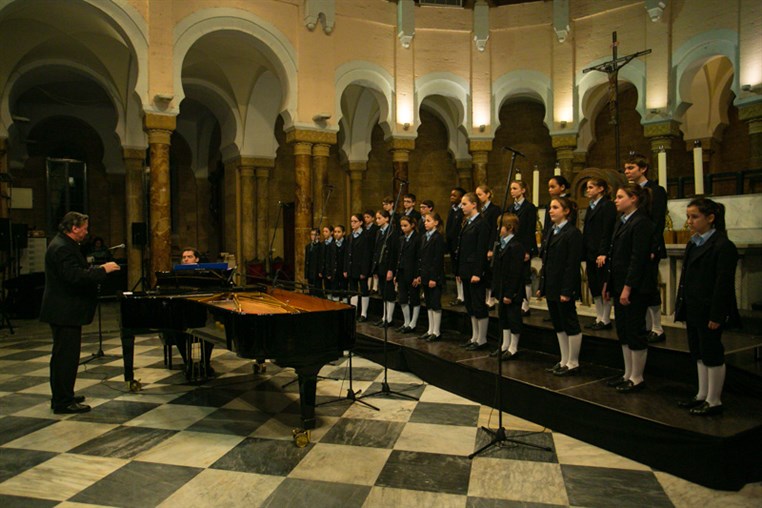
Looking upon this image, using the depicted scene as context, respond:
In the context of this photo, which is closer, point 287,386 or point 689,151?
point 287,386

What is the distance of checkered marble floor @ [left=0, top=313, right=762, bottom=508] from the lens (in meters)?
3.25

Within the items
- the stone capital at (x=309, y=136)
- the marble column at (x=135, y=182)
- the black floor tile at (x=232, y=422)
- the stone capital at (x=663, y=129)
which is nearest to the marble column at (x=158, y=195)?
the stone capital at (x=309, y=136)

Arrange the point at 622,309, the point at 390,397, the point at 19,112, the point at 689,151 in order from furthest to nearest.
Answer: the point at 19,112 → the point at 689,151 → the point at 390,397 → the point at 622,309

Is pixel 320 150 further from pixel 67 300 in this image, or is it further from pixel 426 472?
pixel 426 472

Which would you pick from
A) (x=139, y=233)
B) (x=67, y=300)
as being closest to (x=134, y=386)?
(x=67, y=300)

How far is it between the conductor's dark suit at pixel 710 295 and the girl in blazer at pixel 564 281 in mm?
1033

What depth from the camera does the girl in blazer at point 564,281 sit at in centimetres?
475

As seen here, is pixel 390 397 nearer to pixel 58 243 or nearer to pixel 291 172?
pixel 58 243

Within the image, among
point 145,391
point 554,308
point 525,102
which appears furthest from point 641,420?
point 525,102

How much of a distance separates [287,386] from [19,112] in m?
14.8

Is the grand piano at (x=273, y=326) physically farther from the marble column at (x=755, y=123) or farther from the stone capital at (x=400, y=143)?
the marble column at (x=755, y=123)

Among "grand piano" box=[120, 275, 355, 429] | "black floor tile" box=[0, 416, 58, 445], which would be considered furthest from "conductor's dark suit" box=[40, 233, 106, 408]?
"grand piano" box=[120, 275, 355, 429]

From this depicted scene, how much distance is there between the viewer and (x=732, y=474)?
10.8 feet

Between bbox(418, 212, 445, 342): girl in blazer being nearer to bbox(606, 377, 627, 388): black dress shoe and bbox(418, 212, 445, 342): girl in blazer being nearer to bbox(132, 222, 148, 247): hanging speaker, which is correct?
bbox(606, 377, 627, 388): black dress shoe
